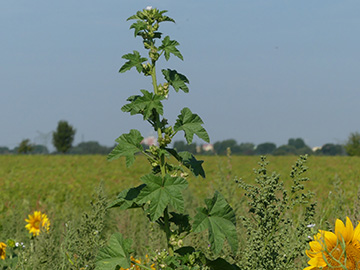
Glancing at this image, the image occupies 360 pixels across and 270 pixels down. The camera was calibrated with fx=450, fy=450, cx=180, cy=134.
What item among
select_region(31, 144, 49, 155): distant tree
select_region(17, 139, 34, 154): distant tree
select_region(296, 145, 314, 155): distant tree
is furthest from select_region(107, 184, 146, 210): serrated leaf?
select_region(17, 139, 34, 154): distant tree

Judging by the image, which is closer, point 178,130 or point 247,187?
point 178,130

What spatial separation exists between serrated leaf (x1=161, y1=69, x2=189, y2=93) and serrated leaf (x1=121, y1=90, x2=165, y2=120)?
0.22m

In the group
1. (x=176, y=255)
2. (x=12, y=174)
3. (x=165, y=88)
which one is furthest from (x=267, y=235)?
(x=12, y=174)

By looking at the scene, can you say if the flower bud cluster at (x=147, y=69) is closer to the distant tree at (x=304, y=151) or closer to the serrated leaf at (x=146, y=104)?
the serrated leaf at (x=146, y=104)

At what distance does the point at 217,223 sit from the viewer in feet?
7.88

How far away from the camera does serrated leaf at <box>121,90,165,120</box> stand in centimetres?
250

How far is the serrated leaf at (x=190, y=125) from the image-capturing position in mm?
2531

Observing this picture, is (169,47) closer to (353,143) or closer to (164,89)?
(164,89)

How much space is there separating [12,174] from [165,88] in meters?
15.6

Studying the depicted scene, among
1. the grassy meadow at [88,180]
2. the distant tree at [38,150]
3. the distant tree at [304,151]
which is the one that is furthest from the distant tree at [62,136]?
the distant tree at [304,151]

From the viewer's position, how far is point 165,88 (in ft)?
9.00

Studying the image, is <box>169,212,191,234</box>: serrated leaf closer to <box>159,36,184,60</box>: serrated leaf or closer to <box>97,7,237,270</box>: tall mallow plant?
<box>97,7,237,270</box>: tall mallow plant

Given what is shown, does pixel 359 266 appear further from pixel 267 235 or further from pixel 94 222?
pixel 94 222

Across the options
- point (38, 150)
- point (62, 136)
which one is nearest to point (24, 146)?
point (62, 136)
